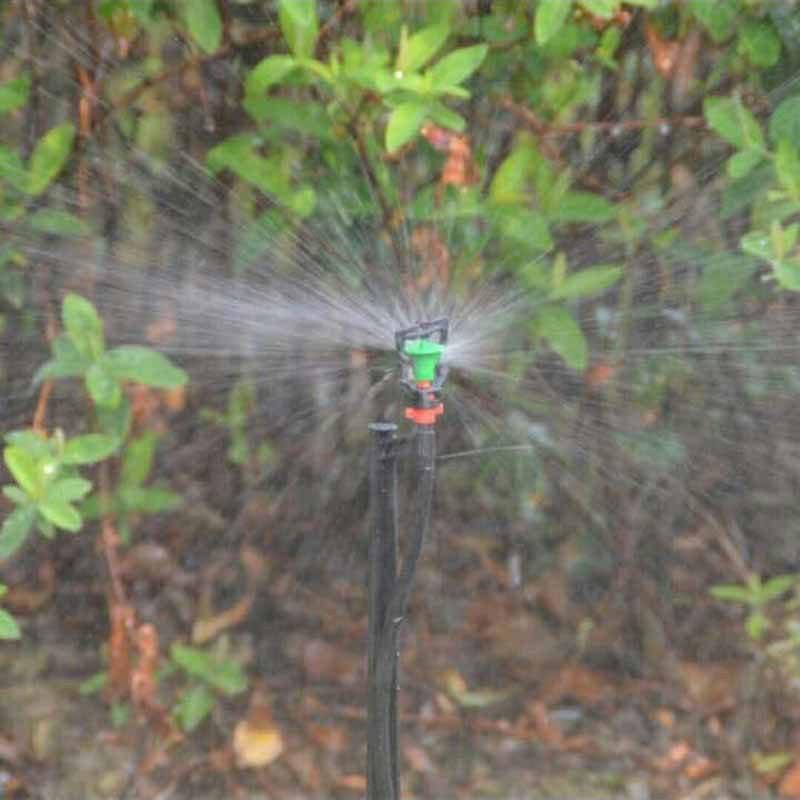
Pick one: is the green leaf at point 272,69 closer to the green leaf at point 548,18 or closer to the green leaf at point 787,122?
the green leaf at point 548,18

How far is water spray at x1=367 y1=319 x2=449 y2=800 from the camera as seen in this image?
1.14 meters

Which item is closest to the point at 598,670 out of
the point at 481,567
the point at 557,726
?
the point at 557,726

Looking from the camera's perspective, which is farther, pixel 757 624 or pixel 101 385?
pixel 757 624

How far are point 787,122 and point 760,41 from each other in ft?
0.34

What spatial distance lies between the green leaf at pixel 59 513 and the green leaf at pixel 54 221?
34 centimetres

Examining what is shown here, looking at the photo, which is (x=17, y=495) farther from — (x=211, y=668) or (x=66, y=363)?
(x=211, y=668)

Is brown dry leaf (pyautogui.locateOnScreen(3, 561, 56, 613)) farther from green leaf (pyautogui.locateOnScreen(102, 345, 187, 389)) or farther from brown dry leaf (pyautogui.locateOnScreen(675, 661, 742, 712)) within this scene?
brown dry leaf (pyautogui.locateOnScreen(675, 661, 742, 712))

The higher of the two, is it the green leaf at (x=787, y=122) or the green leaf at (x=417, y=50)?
the green leaf at (x=417, y=50)

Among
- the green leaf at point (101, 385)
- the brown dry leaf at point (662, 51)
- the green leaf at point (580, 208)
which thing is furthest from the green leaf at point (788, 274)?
the green leaf at point (101, 385)

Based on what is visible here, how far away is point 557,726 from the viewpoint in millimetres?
1908

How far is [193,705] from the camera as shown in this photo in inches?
69.1

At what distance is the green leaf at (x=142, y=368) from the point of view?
4.67ft

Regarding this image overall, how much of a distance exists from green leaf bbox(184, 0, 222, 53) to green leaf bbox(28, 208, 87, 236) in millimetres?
251

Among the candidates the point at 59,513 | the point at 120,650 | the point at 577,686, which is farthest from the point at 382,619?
the point at 577,686
